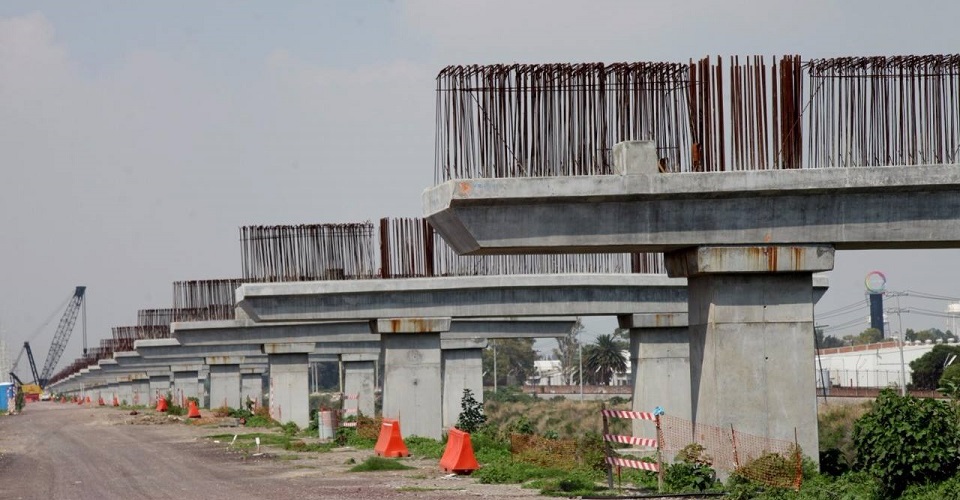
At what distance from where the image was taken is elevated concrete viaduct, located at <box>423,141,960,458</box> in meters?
17.8

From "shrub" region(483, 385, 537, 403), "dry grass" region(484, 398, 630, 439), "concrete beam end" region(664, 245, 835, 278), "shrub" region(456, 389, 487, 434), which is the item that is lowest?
"shrub" region(483, 385, 537, 403)

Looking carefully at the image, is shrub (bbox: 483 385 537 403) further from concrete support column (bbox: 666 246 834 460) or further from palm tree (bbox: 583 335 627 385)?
concrete support column (bbox: 666 246 834 460)

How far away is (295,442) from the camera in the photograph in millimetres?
35562

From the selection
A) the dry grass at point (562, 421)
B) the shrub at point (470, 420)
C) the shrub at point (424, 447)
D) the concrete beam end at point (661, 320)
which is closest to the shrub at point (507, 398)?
the dry grass at point (562, 421)

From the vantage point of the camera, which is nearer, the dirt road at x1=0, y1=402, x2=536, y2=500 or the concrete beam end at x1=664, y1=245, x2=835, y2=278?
the concrete beam end at x1=664, y1=245, x2=835, y2=278

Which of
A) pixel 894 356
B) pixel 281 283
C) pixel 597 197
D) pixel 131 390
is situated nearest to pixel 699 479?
pixel 597 197

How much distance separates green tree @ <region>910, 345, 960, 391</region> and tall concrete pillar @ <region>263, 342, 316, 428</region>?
55.1 meters

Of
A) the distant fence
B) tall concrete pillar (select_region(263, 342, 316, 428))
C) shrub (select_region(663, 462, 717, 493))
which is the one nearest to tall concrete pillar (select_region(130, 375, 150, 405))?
the distant fence

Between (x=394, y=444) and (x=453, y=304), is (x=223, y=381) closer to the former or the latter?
(x=453, y=304)

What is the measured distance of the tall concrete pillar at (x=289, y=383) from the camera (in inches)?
2040

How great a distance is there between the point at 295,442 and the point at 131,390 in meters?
93.5

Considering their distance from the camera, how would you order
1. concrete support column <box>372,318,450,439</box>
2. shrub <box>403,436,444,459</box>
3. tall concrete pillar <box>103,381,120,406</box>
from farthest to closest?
tall concrete pillar <box>103,381,120,406</box> → concrete support column <box>372,318,450,439</box> → shrub <box>403,436,444,459</box>

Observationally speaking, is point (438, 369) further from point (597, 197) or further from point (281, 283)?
point (597, 197)

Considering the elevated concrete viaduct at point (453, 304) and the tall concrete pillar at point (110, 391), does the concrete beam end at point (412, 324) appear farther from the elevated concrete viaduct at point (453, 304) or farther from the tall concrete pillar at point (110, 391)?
the tall concrete pillar at point (110, 391)
